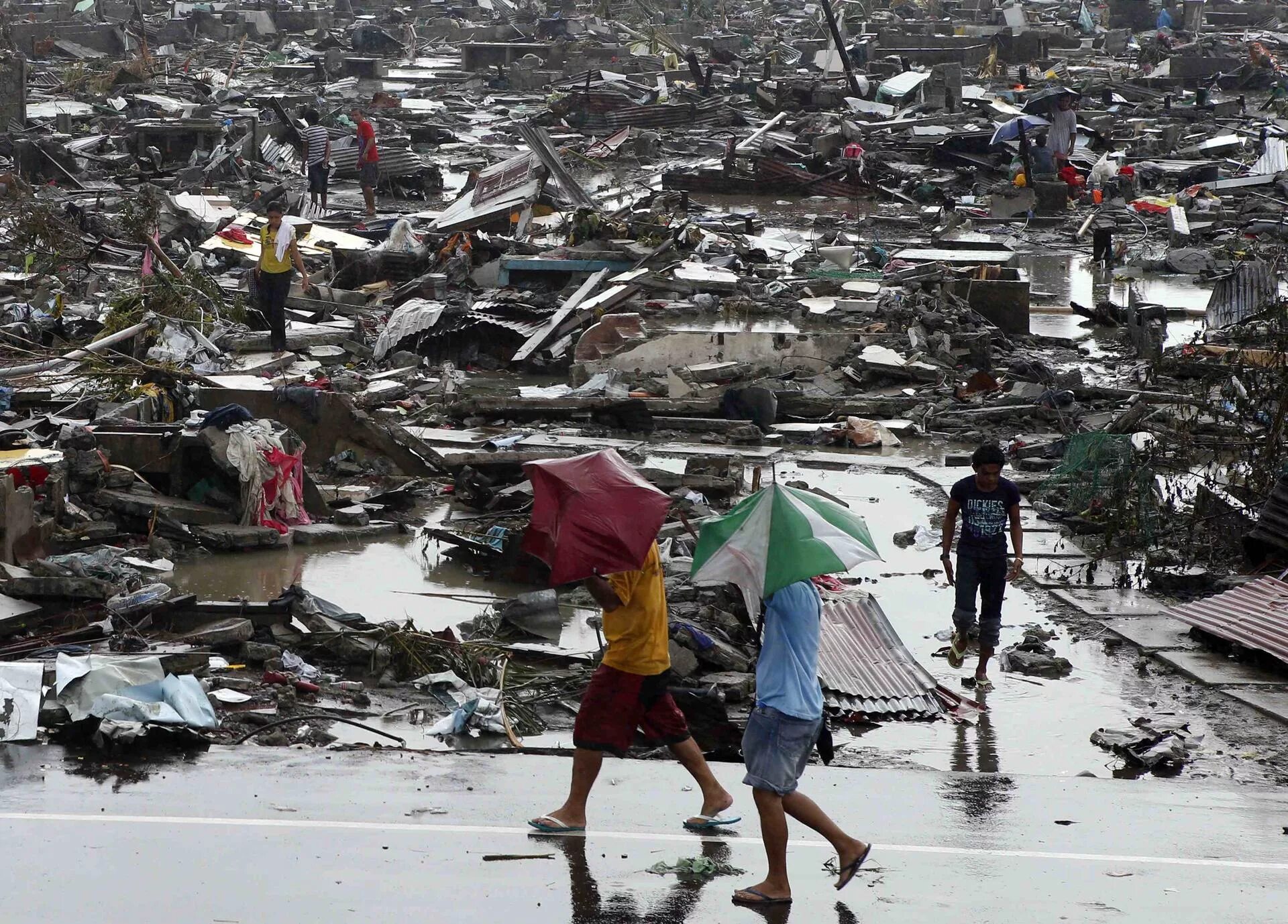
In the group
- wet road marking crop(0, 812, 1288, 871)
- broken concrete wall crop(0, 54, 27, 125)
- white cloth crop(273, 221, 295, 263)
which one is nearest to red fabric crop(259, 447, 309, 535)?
wet road marking crop(0, 812, 1288, 871)

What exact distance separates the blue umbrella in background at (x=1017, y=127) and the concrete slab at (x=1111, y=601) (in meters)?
19.4

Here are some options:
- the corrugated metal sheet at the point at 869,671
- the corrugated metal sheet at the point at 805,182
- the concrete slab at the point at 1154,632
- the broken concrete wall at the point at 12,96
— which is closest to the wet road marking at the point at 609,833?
the corrugated metal sheet at the point at 869,671

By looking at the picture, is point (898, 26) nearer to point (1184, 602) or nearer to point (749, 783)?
point (1184, 602)

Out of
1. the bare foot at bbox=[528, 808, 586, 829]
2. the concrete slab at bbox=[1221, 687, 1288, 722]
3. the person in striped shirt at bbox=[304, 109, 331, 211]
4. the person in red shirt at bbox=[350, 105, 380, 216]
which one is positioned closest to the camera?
the bare foot at bbox=[528, 808, 586, 829]

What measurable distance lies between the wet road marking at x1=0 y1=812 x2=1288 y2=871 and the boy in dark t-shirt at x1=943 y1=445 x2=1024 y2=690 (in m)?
2.63

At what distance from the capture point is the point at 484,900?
5734 mm

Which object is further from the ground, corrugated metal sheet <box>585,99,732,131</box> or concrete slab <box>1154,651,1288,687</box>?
corrugated metal sheet <box>585,99,732,131</box>

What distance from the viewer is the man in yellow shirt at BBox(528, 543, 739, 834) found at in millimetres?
6184

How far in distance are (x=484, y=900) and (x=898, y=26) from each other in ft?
176

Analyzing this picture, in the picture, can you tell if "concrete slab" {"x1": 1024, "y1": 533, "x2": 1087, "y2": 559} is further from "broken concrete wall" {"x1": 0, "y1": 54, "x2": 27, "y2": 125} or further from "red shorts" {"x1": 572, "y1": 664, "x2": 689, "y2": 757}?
"broken concrete wall" {"x1": 0, "y1": 54, "x2": 27, "y2": 125}

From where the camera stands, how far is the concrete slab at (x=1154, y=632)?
9.68m

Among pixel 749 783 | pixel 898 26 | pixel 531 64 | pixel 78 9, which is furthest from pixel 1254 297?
pixel 78 9

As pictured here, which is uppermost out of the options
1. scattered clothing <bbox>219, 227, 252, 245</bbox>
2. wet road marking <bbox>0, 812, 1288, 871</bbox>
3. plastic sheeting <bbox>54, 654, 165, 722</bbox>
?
scattered clothing <bbox>219, 227, 252, 245</bbox>

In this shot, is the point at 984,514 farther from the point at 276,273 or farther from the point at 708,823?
the point at 276,273
